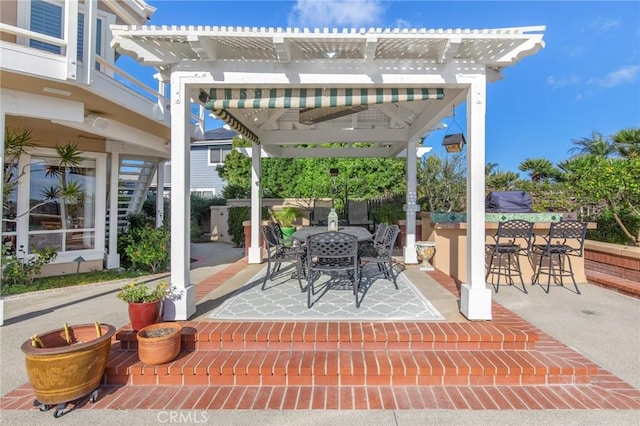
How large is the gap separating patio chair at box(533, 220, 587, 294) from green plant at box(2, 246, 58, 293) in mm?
8537

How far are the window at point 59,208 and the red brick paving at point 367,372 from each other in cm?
475

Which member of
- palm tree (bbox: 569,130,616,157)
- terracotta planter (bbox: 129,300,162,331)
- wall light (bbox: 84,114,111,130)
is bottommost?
terracotta planter (bbox: 129,300,162,331)

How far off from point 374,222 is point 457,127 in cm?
435

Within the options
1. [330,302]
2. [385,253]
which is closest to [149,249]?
[330,302]

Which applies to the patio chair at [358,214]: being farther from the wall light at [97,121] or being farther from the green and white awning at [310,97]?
the wall light at [97,121]

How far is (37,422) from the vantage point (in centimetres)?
226

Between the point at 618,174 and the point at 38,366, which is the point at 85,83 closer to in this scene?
the point at 38,366

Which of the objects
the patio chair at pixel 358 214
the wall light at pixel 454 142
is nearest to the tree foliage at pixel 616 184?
the wall light at pixel 454 142

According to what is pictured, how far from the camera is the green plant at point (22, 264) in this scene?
5.41 metres

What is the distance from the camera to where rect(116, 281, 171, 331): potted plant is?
121 inches

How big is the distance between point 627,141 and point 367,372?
12.7m

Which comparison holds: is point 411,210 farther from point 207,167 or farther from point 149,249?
point 207,167

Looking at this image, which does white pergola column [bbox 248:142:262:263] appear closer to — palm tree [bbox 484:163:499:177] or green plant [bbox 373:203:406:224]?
green plant [bbox 373:203:406:224]

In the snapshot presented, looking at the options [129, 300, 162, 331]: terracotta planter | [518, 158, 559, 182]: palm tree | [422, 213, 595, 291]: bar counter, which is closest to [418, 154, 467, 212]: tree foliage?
[422, 213, 595, 291]: bar counter
